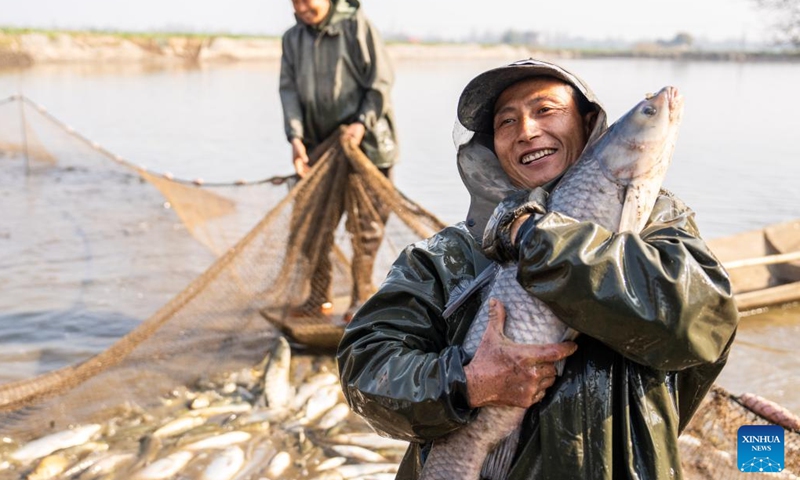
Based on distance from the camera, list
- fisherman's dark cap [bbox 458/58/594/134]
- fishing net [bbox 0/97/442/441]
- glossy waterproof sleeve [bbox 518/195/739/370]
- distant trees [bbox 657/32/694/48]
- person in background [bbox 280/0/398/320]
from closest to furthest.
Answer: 1. glossy waterproof sleeve [bbox 518/195/739/370]
2. fisherman's dark cap [bbox 458/58/594/134]
3. fishing net [bbox 0/97/442/441]
4. person in background [bbox 280/0/398/320]
5. distant trees [bbox 657/32/694/48]

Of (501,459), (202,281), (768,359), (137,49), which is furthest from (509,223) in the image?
(137,49)

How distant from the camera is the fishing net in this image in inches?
186

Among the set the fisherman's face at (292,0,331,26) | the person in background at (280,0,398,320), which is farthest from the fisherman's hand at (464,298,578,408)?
the fisherman's face at (292,0,331,26)

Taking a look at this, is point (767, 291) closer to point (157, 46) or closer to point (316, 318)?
point (316, 318)

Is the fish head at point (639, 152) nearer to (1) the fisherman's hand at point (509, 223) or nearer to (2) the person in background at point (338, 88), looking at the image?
(1) the fisherman's hand at point (509, 223)

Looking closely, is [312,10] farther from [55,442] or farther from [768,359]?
[768,359]

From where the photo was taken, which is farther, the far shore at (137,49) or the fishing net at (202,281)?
the far shore at (137,49)

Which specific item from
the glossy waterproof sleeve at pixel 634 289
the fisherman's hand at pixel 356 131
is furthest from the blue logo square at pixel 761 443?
the fisherman's hand at pixel 356 131

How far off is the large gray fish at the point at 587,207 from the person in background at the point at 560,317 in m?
0.04

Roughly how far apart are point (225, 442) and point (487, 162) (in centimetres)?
277

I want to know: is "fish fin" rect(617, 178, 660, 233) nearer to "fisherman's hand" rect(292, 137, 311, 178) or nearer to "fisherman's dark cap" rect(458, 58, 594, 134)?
"fisherman's dark cap" rect(458, 58, 594, 134)

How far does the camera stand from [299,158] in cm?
585

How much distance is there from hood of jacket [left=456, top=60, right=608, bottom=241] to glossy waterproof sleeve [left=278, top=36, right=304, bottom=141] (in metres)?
3.75

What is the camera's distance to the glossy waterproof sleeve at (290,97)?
5902 millimetres
